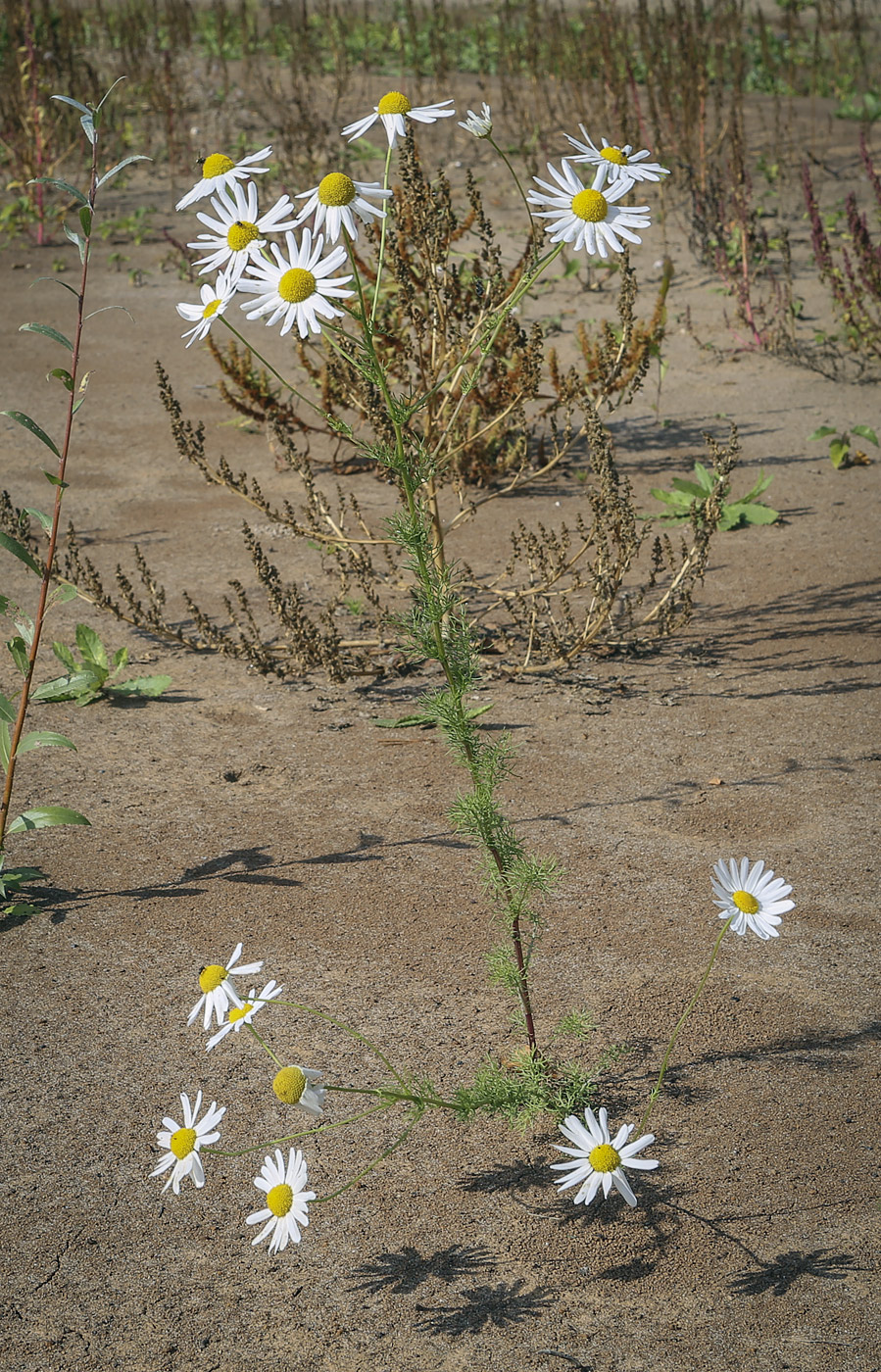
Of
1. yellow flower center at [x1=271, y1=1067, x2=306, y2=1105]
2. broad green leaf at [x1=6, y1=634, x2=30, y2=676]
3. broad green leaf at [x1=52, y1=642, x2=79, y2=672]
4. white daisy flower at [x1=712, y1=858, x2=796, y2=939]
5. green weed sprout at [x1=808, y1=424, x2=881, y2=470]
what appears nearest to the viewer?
yellow flower center at [x1=271, y1=1067, x2=306, y2=1105]

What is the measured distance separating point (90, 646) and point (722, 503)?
2.53 meters

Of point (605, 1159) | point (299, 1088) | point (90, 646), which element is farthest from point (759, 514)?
point (299, 1088)

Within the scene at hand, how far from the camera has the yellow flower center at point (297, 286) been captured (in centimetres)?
180

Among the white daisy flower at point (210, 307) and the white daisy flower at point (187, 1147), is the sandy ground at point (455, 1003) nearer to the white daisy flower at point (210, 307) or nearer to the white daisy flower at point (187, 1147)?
the white daisy flower at point (187, 1147)

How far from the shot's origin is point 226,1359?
1765mm

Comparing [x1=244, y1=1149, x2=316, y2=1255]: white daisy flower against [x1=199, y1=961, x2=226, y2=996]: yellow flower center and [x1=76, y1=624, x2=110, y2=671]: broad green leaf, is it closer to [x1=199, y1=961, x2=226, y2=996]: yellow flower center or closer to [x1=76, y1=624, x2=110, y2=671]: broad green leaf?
[x1=199, y1=961, x2=226, y2=996]: yellow flower center

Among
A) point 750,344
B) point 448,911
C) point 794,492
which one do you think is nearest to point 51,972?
point 448,911

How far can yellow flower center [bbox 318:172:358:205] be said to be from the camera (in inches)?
71.6

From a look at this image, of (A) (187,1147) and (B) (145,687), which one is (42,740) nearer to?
(B) (145,687)

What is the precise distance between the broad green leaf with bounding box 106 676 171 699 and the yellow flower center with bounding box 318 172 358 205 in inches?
79.9

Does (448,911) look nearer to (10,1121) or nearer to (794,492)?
(10,1121)

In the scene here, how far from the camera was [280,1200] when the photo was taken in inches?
68.7

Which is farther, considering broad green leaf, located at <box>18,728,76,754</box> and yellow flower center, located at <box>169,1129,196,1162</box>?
broad green leaf, located at <box>18,728,76,754</box>

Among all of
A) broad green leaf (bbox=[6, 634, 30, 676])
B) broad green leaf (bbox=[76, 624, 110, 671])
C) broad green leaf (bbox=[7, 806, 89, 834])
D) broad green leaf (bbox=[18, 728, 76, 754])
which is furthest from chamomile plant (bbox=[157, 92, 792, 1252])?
broad green leaf (bbox=[76, 624, 110, 671])
